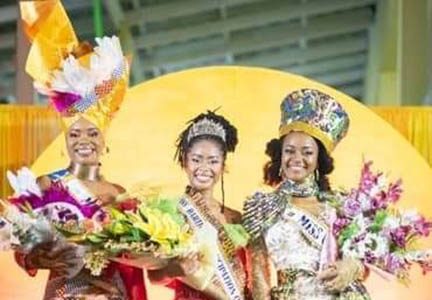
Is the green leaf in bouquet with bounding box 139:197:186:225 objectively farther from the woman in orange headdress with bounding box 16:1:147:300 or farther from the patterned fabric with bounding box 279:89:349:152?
the patterned fabric with bounding box 279:89:349:152

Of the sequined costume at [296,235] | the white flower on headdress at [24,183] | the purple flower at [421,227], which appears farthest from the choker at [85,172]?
the purple flower at [421,227]

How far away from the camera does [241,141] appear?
4387mm

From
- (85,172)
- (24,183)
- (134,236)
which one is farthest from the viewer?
(85,172)

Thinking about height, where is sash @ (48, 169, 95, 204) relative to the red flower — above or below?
above

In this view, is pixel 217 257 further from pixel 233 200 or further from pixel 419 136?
pixel 419 136

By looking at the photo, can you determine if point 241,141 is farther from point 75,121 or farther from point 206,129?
point 75,121

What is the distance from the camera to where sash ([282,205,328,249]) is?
4.30 m

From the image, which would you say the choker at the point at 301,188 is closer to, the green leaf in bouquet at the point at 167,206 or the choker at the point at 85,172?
A: the green leaf in bouquet at the point at 167,206

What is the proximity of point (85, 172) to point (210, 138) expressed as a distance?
0.44 metres

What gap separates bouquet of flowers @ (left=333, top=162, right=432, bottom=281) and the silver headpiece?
46cm

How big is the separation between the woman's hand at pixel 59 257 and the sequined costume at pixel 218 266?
0.32 m

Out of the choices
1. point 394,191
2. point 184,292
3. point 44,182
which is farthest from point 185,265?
point 394,191

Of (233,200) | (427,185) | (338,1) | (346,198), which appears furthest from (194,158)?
(338,1)

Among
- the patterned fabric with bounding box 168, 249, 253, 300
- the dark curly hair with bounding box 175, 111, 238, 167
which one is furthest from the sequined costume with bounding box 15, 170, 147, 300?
the dark curly hair with bounding box 175, 111, 238, 167
